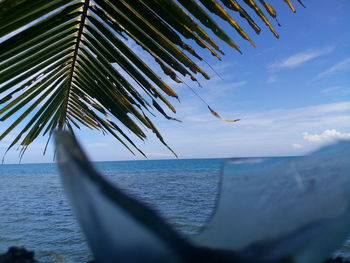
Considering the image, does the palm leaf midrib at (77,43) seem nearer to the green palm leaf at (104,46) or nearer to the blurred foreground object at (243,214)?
the green palm leaf at (104,46)

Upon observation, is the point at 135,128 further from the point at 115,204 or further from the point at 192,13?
the point at 115,204

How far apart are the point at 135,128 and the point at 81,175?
1.05 m

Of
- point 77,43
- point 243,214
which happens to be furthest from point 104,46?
point 243,214

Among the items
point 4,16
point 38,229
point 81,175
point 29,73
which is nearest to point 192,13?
point 4,16

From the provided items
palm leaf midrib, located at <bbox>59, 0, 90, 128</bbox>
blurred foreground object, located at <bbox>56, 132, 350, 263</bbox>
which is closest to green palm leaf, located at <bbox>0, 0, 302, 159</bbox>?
palm leaf midrib, located at <bbox>59, 0, 90, 128</bbox>

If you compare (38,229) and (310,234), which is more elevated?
(310,234)

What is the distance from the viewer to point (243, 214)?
28.6 inches

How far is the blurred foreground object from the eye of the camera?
547 mm

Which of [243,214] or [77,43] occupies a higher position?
[77,43]

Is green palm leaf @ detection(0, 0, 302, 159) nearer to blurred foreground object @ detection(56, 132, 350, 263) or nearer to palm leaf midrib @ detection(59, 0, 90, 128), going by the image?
palm leaf midrib @ detection(59, 0, 90, 128)

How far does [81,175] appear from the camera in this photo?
1.74ft

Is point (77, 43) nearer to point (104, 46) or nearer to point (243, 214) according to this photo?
point (104, 46)

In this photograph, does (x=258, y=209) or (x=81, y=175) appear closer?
(x=81, y=175)

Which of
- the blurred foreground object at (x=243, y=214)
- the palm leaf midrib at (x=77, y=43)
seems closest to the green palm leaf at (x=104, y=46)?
the palm leaf midrib at (x=77, y=43)
